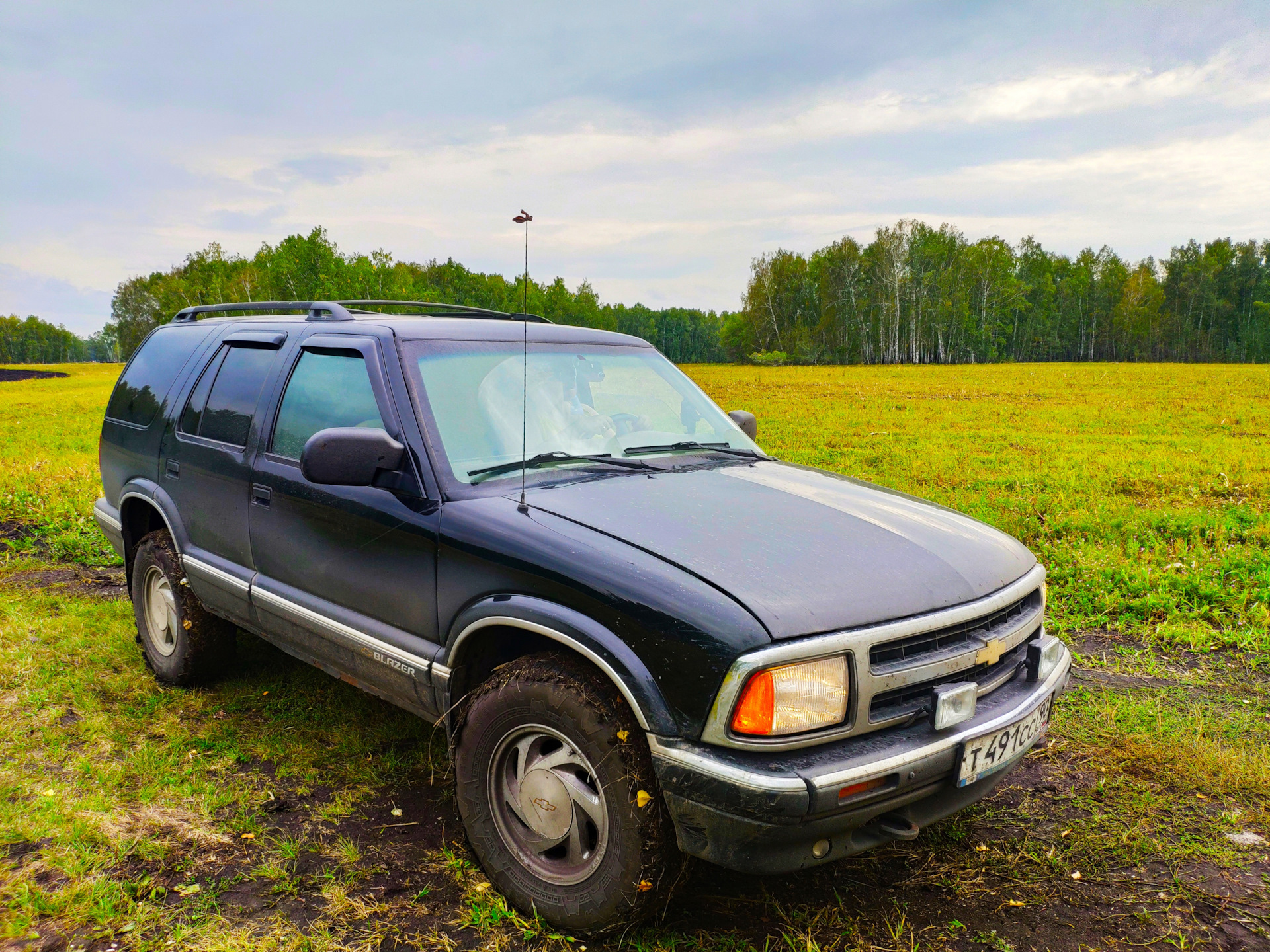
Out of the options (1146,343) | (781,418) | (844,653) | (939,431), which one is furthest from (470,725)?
(1146,343)

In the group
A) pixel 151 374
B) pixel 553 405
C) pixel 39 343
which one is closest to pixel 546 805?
pixel 553 405

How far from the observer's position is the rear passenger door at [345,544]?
2.91 meters

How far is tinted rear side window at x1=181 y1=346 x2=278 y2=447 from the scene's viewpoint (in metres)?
3.86

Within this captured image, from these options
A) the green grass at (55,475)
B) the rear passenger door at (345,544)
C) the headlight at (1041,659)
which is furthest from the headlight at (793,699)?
the green grass at (55,475)

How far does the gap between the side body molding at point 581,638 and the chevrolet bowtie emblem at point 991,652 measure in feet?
3.15

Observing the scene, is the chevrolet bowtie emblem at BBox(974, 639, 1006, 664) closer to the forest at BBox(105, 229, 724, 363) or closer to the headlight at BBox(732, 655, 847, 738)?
the headlight at BBox(732, 655, 847, 738)

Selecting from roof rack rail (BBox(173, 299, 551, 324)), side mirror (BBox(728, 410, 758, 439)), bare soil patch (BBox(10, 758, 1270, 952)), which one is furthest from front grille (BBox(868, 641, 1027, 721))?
roof rack rail (BBox(173, 299, 551, 324))

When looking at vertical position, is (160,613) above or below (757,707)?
below

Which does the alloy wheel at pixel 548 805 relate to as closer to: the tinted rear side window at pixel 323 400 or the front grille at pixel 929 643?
the front grille at pixel 929 643

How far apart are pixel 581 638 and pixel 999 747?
4.12ft

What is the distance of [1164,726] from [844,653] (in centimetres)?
276

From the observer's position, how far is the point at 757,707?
2.14 m

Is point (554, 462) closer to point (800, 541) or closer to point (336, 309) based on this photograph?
point (800, 541)

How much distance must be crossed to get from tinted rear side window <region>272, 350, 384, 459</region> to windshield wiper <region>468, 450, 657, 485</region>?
0.49 metres
